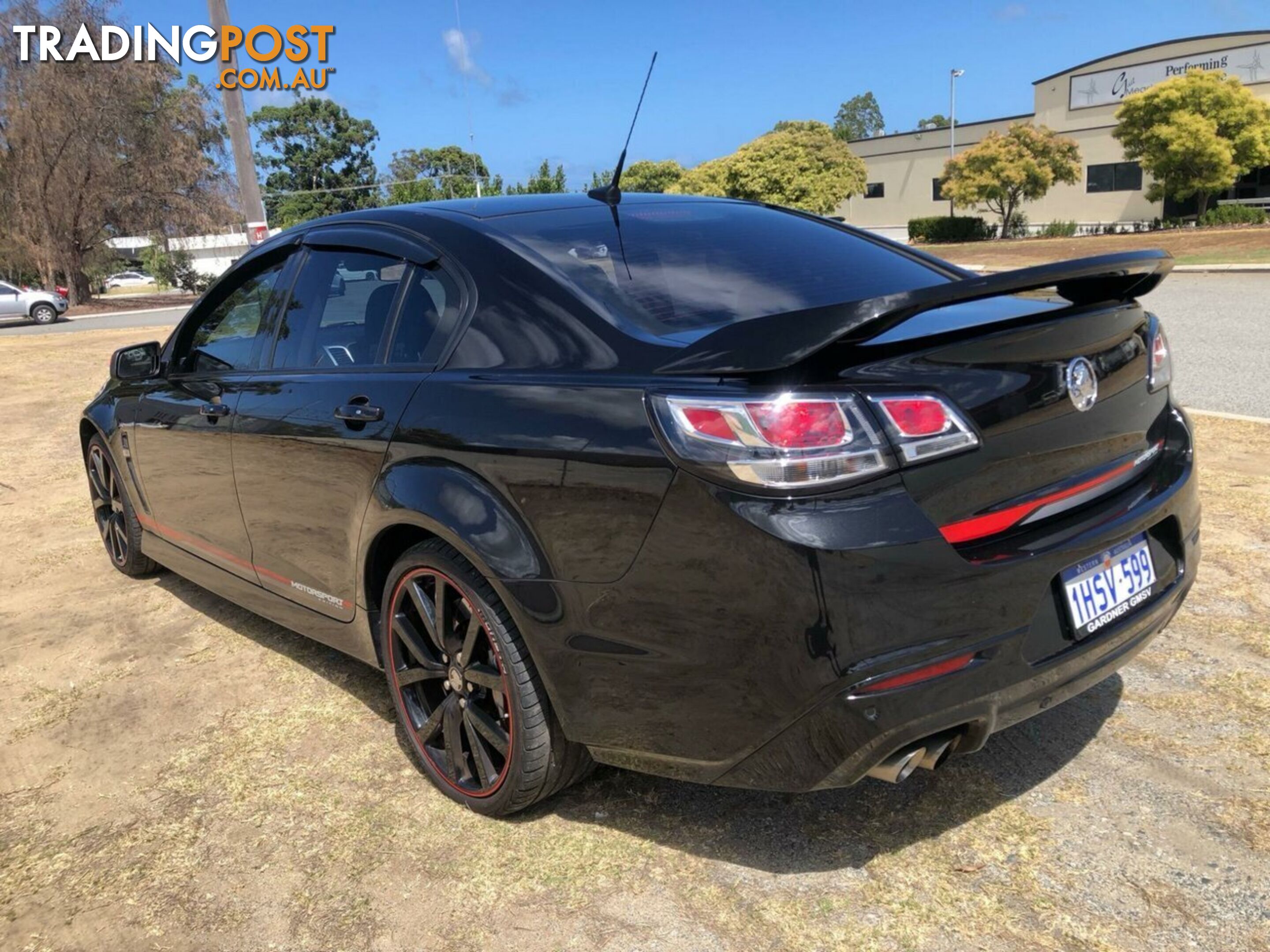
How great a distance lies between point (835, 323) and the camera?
6.54 feet

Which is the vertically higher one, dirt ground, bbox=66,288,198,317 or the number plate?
the number plate

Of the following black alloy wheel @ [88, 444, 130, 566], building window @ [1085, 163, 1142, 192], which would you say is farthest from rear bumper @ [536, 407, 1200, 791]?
building window @ [1085, 163, 1142, 192]

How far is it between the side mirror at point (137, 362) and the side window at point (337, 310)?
113 cm

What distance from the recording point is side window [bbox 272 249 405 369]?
308 centimetres

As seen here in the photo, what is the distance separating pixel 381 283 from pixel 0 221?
38.4 m

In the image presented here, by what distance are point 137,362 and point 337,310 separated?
160cm

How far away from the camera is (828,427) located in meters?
2.00

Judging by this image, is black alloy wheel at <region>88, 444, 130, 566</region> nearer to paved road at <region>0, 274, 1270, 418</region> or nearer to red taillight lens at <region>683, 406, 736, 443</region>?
red taillight lens at <region>683, 406, 736, 443</region>

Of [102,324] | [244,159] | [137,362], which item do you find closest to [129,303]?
[102,324]

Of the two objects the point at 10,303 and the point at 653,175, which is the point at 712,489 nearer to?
the point at 10,303

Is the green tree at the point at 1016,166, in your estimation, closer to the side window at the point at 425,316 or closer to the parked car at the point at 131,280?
the side window at the point at 425,316

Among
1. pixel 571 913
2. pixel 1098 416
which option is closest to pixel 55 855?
pixel 571 913

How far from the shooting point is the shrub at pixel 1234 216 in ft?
125

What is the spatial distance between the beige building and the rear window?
47503 millimetres
